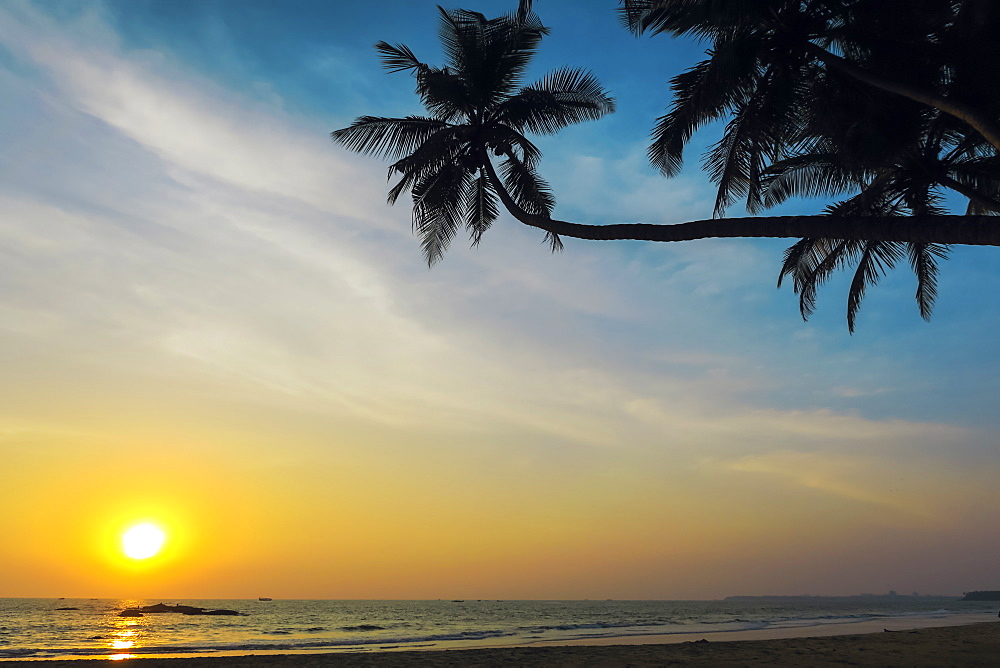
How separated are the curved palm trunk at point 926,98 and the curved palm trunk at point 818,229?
4.76ft

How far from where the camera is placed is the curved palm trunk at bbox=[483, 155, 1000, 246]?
669 centimetres

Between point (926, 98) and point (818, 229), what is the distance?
2.39 m

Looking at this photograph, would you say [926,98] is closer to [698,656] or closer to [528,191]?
[528,191]

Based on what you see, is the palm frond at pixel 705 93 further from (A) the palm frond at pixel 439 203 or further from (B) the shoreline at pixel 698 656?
(B) the shoreline at pixel 698 656

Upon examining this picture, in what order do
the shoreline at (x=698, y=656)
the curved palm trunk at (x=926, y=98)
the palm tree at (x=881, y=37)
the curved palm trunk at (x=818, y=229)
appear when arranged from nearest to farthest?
1. the curved palm trunk at (x=818, y=229)
2. the curved palm trunk at (x=926, y=98)
3. the palm tree at (x=881, y=37)
4. the shoreline at (x=698, y=656)

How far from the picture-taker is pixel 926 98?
8305 millimetres

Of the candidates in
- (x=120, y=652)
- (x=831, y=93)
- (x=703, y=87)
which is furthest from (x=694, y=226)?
(x=120, y=652)

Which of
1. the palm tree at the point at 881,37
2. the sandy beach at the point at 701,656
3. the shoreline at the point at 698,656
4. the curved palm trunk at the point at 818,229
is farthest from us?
the shoreline at the point at 698,656

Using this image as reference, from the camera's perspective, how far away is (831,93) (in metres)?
10.1

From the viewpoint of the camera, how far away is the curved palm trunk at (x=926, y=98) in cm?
757

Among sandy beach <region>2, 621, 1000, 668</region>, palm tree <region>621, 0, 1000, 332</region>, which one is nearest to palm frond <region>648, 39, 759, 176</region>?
palm tree <region>621, 0, 1000, 332</region>

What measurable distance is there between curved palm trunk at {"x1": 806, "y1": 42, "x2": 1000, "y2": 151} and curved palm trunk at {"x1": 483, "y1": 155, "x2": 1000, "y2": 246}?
4.76ft

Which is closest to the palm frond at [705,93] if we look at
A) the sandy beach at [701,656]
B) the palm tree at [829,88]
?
the palm tree at [829,88]

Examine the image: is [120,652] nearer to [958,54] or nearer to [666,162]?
[666,162]
